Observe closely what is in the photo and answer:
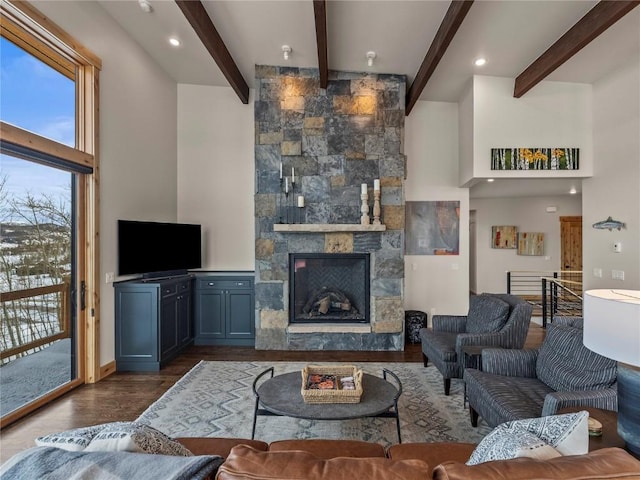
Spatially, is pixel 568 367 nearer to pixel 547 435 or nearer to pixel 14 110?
Result: pixel 547 435

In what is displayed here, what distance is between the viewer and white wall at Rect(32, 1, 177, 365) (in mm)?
3617

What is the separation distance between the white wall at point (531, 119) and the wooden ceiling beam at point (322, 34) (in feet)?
6.76

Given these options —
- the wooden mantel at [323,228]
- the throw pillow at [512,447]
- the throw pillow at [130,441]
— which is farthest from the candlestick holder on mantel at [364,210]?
the throw pillow at [130,441]

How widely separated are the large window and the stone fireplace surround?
1.94 metres

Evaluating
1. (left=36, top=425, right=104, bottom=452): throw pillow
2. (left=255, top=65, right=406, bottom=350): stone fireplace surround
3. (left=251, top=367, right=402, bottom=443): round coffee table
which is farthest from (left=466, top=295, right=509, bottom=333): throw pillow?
(left=36, top=425, right=104, bottom=452): throw pillow

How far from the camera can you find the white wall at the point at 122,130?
3617mm

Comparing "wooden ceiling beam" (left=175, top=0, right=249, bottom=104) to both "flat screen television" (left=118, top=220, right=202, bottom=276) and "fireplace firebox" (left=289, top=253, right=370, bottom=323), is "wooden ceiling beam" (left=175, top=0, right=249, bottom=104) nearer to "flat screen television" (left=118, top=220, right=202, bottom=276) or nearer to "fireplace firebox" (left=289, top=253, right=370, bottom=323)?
"flat screen television" (left=118, top=220, right=202, bottom=276)

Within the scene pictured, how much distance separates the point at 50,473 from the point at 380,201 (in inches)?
171

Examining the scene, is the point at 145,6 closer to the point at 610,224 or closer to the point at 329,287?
the point at 329,287

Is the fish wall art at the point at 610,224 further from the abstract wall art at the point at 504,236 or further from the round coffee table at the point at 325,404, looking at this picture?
the abstract wall art at the point at 504,236

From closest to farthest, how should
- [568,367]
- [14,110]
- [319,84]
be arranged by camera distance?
[568,367] < [14,110] < [319,84]

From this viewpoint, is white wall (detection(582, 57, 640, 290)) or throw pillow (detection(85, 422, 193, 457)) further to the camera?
white wall (detection(582, 57, 640, 290))

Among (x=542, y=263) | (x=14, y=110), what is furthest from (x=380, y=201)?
(x=542, y=263)

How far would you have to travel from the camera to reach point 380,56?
173 inches
